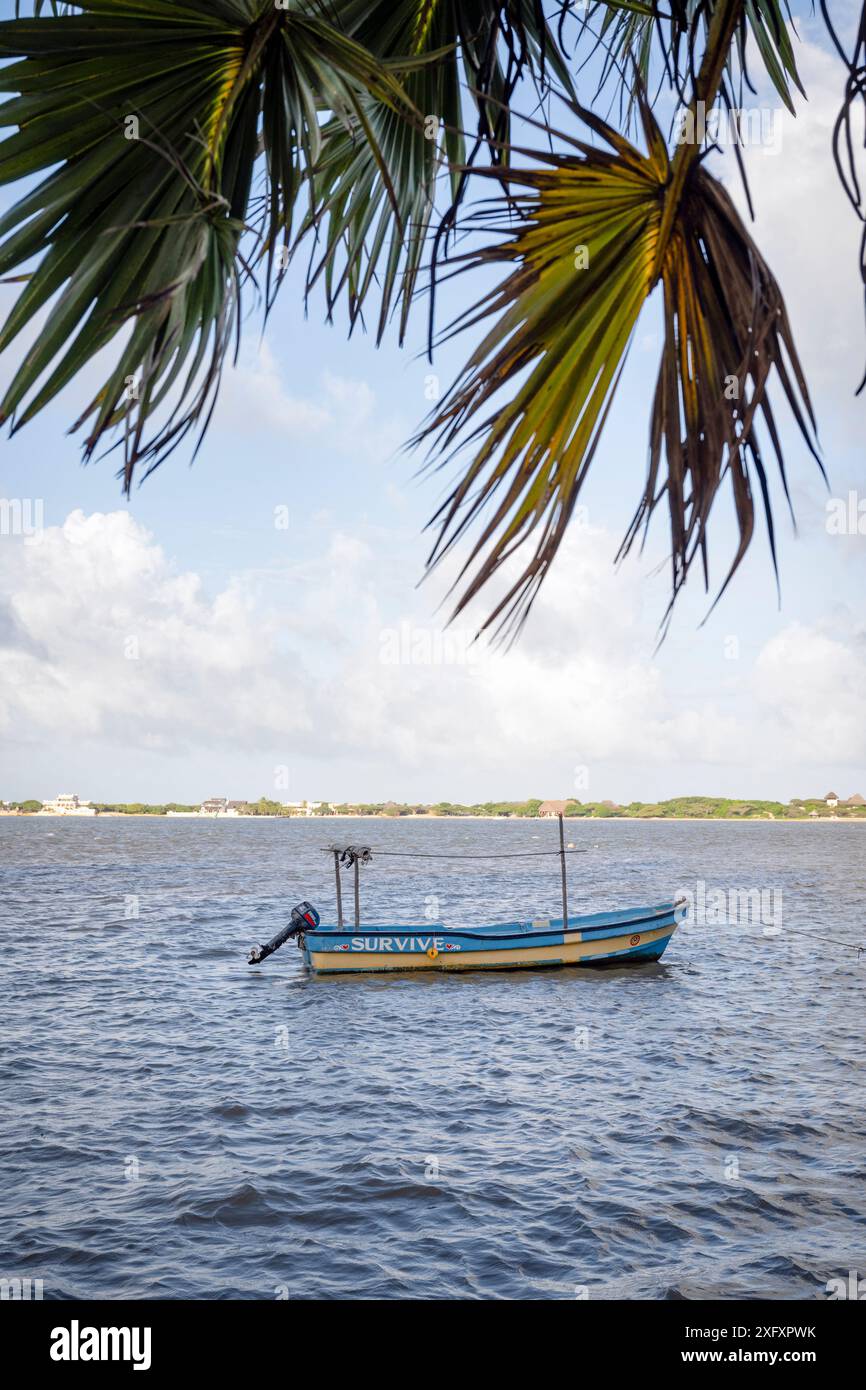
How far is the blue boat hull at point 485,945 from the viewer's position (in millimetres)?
26969

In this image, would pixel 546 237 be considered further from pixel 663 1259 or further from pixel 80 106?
pixel 663 1259

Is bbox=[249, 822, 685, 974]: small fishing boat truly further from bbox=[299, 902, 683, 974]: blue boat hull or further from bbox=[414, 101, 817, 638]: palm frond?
bbox=[414, 101, 817, 638]: palm frond

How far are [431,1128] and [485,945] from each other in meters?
12.2

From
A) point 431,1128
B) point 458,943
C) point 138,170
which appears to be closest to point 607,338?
point 138,170

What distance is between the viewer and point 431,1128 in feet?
49.9

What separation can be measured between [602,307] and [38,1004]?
1050 inches

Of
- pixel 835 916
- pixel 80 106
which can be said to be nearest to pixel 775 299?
pixel 80 106

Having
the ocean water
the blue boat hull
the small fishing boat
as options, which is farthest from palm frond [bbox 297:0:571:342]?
the blue boat hull

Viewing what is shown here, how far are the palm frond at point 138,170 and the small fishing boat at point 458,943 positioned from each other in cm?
2472

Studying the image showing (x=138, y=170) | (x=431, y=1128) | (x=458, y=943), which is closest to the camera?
(x=138, y=170)

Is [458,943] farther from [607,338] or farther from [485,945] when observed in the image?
[607,338]

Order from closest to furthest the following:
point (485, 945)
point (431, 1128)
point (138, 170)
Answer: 1. point (138, 170)
2. point (431, 1128)
3. point (485, 945)

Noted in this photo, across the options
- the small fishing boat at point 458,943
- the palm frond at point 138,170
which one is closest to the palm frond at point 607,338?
the palm frond at point 138,170
